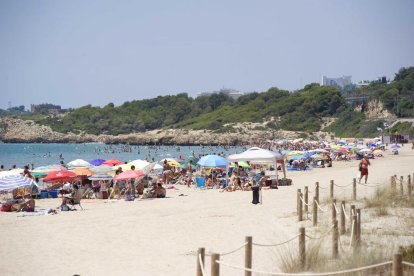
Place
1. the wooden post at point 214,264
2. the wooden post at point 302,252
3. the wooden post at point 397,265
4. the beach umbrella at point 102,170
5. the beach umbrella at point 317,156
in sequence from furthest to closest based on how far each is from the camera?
the beach umbrella at point 317,156 → the beach umbrella at point 102,170 → the wooden post at point 302,252 → the wooden post at point 214,264 → the wooden post at point 397,265

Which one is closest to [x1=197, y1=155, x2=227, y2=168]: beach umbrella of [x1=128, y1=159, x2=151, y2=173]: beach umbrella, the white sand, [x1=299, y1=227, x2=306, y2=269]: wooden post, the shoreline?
[x1=128, y1=159, x2=151, y2=173]: beach umbrella

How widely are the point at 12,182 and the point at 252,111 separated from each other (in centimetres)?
11124

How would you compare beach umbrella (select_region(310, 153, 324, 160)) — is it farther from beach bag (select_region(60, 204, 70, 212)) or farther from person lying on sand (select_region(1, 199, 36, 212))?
person lying on sand (select_region(1, 199, 36, 212))

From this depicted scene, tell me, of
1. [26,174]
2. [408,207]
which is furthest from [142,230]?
[26,174]

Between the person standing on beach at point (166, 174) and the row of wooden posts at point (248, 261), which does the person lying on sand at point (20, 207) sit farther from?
the row of wooden posts at point (248, 261)

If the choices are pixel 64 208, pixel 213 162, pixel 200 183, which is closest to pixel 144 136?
pixel 200 183

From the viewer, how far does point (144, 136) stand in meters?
128

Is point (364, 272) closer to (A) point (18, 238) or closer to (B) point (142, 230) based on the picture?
(B) point (142, 230)

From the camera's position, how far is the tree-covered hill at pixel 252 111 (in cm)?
10381

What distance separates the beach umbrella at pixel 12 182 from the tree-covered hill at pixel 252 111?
259 ft

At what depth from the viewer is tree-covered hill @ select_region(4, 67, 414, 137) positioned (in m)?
104

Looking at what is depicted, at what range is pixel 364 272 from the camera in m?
8.65

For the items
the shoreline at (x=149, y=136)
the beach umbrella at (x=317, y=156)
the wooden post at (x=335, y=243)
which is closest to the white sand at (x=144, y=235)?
the wooden post at (x=335, y=243)

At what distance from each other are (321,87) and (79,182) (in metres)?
103
